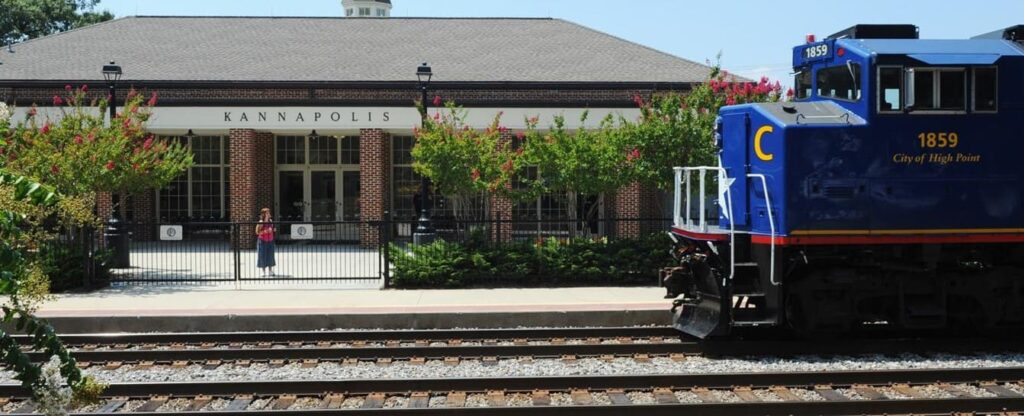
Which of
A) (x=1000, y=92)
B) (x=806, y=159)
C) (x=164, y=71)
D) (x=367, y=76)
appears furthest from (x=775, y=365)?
(x=164, y=71)

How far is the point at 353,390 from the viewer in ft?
28.7

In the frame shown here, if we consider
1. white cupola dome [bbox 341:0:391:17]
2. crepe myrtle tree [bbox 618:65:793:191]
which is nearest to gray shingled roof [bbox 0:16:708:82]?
white cupola dome [bbox 341:0:391:17]

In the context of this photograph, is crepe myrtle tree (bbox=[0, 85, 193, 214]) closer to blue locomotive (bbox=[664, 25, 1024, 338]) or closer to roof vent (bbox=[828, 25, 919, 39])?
blue locomotive (bbox=[664, 25, 1024, 338])

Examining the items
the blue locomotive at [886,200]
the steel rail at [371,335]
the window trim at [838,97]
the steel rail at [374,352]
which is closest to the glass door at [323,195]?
the steel rail at [371,335]

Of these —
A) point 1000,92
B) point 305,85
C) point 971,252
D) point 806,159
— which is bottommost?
point 971,252

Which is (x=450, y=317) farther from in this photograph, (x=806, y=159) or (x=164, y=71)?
(x=164, y=71)

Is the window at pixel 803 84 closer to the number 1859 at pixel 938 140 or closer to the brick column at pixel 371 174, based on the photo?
the number 1859 at pixel 938 140

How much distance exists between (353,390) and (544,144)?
9.44 m

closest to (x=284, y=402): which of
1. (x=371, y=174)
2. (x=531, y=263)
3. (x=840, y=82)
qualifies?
(x=840, y=82)

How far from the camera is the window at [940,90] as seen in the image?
9.85m

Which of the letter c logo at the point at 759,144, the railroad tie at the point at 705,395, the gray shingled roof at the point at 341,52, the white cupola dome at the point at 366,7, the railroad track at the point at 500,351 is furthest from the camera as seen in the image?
the white cupola dome at the point at 366,7

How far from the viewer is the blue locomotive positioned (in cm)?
992

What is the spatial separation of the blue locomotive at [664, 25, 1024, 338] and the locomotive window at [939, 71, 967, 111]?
13 millimetres

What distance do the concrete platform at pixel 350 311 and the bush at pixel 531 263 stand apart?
1095 mm
